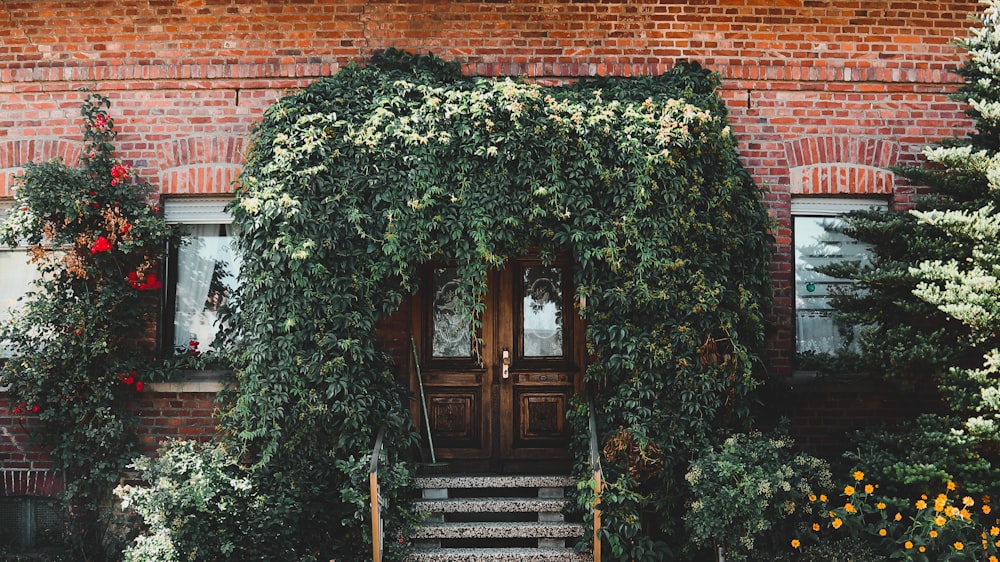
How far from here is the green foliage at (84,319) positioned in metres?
6.37

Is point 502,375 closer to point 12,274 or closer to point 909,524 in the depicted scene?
point 909,524

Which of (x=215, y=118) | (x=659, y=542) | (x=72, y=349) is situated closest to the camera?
(x=659, y=542)

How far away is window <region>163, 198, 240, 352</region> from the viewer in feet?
22.9

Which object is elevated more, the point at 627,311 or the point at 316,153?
the point at 316,153

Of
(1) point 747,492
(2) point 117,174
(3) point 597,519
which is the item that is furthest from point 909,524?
(2) point 117,174

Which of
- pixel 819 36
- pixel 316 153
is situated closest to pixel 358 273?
pixel 316 153

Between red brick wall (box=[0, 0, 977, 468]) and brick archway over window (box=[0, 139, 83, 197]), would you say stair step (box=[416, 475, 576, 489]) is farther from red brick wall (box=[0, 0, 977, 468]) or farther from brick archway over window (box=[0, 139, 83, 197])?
brick archway over window (box=[0, 139, 83, 197])

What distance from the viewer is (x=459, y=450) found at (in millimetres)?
6965

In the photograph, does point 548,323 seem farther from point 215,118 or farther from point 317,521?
point 215,118

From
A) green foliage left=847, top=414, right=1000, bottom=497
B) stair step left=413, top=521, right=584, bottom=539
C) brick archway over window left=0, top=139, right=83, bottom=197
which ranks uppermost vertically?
brick archway over window left=0, top=139, right=83, bottom=197

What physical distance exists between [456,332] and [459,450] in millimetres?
1113

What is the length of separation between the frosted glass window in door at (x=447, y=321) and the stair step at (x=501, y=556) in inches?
75.0

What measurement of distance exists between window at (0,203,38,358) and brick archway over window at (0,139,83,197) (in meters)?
0.30

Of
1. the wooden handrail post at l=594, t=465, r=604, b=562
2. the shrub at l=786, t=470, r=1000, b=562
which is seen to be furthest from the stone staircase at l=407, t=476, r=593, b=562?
the shrub at l=786, t=470, r=1000, b=562
